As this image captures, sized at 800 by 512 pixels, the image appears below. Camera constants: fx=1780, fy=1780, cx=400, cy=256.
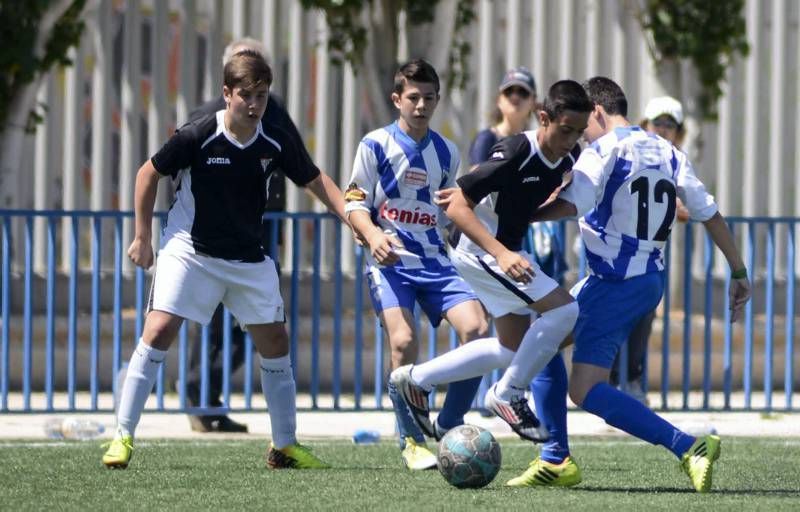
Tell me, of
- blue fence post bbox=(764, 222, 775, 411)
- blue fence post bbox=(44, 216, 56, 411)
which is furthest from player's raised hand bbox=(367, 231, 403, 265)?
blue fence post bbox=(764, 222, 775, 411)

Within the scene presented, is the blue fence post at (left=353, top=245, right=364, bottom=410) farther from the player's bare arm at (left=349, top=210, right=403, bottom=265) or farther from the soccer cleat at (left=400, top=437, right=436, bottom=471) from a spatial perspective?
the player's bare arm at (left=349, top=210, right=403, bottom=265)

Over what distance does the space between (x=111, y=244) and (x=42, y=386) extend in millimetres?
2277

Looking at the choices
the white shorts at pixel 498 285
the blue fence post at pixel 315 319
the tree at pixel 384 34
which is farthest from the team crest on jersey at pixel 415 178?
the tree at pixel 384 34

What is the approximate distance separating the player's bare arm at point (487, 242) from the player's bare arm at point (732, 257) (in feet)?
2.68

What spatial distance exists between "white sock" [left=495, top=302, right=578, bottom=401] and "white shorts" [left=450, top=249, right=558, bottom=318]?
11 centimetres

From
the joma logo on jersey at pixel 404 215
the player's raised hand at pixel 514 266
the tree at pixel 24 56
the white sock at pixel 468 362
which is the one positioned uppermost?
the tree at pixel 24 56

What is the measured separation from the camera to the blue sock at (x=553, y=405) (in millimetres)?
7391

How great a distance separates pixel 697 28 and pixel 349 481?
7638mm

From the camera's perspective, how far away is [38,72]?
42.8 feet

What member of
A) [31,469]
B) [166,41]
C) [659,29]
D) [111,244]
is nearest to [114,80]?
[166,41]

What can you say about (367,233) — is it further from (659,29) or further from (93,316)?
(659,29)

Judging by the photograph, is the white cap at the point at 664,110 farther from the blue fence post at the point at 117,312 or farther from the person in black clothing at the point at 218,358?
the blue fence post at the point at 117,312

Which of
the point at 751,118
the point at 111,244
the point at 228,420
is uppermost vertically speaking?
the point at 751,118

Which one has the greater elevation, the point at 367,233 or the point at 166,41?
the point at 166,41
